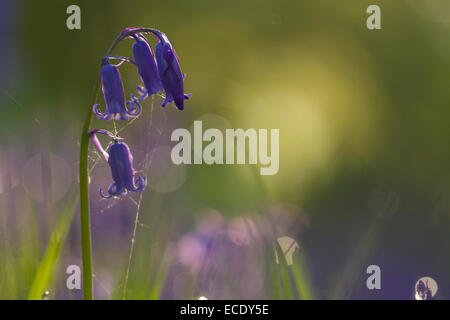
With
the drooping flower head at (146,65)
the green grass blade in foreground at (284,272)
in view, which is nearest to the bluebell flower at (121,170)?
the drooping flower head at (146,65)

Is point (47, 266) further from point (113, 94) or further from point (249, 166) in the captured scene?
point (249, 166)

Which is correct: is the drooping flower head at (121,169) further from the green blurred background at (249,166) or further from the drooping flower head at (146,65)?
the green blurred background at (249,166)

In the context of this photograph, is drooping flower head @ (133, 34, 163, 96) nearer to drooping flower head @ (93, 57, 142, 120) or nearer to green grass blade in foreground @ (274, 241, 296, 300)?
drooping flower head @ (93, 57, 142, 120)

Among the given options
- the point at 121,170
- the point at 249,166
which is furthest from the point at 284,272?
the point at 121,170

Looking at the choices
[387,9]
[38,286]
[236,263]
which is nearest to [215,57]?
[387,9]

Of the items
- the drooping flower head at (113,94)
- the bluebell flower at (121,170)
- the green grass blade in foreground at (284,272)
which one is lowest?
the green grass blade in foreground at (284,272)
